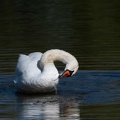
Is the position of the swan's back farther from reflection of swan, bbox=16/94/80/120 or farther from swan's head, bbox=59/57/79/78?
swan's head, bbox=59/57/79/78

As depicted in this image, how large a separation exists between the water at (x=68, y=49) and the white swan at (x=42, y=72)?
0.16 metres

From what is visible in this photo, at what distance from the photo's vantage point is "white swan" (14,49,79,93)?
41.6 ft

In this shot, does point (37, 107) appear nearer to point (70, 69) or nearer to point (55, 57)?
point (70, 69)

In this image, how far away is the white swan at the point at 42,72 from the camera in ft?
41.6

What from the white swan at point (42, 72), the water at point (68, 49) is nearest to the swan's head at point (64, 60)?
the white swan at point (42, 72)

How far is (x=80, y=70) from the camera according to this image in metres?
14.4

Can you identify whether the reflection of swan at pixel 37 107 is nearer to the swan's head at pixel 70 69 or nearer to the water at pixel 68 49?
the water at pixel 68 49

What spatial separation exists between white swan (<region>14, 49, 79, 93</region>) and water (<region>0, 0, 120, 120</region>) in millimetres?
158

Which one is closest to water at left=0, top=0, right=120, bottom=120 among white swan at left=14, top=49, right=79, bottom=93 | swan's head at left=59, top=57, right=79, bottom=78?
white swan at left=14, top=49, right=79, bottom=93

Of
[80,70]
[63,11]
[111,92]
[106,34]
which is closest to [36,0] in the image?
[63,11]

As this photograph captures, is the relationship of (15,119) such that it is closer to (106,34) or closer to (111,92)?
(111,92)

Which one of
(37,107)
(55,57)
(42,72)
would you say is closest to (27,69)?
(42,72)

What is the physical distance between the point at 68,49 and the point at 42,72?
409cm

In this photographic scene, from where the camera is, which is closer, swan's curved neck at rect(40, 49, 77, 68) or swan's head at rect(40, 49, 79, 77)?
swan's head at rect(40, 49, 79, 77)
